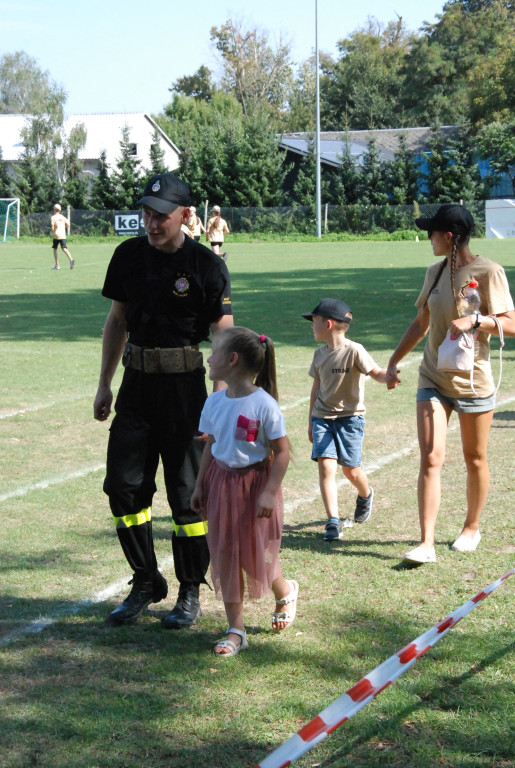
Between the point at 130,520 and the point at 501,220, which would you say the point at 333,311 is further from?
the point at 501,220

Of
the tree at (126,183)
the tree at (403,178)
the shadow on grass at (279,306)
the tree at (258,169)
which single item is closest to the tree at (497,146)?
the tree at (403,178)

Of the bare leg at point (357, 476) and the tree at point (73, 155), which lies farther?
the tree at point (73, 155)

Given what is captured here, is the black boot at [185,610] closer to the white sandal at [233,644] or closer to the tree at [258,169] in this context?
the white sandal at [233,644]

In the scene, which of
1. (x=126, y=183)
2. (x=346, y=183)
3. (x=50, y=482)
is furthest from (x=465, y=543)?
(x=126, y=183)

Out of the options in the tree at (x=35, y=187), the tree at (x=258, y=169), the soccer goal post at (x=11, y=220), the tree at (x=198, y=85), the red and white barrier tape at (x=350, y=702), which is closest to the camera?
the red and white barrier tape at (x=350, y=702)

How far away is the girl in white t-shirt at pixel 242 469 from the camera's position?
418 cm

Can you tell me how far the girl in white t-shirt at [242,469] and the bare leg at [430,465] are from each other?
4.65 feet

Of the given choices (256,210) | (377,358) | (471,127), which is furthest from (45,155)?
(377,358)

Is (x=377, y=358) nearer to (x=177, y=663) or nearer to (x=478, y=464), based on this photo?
(x=478, y=464)

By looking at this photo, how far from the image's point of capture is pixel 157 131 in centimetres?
6550

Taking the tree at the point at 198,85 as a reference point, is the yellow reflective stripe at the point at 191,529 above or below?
below

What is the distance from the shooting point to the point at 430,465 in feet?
18.0

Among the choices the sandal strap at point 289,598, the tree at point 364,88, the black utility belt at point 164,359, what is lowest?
the sandal strap at point 289,598

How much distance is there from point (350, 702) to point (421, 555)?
2332mm
